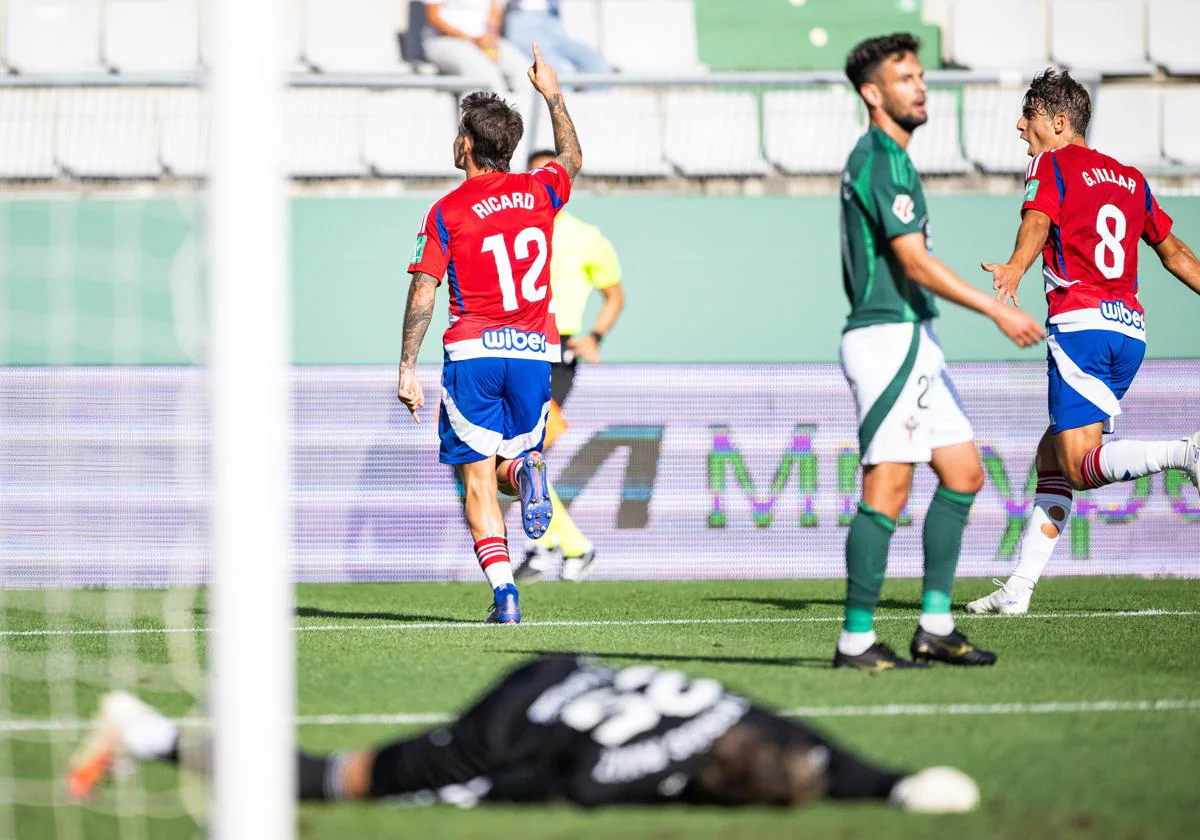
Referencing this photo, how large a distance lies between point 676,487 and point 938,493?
4925mm

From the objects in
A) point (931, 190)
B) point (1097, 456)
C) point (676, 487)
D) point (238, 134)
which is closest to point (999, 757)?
point (238, 134)

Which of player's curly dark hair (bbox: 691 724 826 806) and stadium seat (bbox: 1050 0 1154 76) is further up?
stadium seat (bbox: 1050 0 1154 76)

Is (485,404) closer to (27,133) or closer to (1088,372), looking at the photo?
(1088,372)

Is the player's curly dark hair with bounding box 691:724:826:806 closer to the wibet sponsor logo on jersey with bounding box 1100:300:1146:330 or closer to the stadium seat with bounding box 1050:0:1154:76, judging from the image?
the wibet sponsor logo on jersey with bounding box 1100:300:1146:330

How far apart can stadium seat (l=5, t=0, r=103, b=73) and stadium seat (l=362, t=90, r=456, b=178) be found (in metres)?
3.02

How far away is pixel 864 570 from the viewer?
496 centimetres

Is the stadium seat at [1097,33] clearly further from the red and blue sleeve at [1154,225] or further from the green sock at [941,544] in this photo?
the green sock at [941,544]

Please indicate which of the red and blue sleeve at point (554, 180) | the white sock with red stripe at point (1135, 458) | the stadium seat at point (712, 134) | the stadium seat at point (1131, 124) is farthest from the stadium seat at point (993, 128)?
the red and blue sleeve at point (554, 180)

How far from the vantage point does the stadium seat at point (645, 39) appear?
14.5m

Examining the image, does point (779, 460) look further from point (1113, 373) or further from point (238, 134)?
point (238, 134)

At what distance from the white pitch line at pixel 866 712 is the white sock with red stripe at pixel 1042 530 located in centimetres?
274

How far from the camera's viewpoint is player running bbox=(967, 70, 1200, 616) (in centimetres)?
675

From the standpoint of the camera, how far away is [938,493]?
16.9 feet

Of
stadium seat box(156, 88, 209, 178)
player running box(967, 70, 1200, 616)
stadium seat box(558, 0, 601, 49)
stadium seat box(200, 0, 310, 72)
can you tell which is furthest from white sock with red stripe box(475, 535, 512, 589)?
stadium seat box(558, 0, 601, 49)
